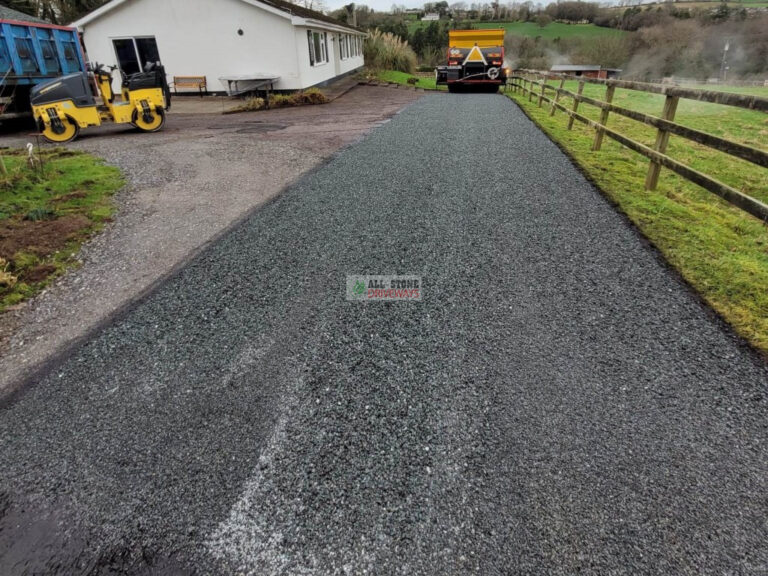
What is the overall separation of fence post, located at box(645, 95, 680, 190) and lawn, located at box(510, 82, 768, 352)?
0.13 m

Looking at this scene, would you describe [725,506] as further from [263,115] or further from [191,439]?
[263,115]

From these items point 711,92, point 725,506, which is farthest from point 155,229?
point 711,92

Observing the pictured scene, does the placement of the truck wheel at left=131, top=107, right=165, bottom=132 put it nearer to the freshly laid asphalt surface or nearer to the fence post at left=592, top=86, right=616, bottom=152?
the freshly laid asphalt surface

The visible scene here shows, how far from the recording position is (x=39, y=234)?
4.34 metres

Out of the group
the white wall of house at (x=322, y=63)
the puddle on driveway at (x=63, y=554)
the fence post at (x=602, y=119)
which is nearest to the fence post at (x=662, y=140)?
the fence post at (x=602, y=119)

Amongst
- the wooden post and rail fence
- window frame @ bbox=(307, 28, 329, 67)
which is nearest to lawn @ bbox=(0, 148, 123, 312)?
the wooden post and rail fence

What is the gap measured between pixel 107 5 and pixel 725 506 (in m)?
23.1

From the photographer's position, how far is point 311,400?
2289 mm

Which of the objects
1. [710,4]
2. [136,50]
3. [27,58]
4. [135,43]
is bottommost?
[27,58]

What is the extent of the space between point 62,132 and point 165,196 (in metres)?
5.65

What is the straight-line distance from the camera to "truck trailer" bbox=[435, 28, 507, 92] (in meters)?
18.8

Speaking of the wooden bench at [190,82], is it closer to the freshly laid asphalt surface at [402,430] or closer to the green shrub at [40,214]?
the green shrub at [40,214]

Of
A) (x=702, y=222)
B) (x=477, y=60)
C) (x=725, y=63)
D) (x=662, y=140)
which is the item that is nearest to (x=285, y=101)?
(x=477, y=60)

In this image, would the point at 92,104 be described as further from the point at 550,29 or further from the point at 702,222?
the point at 550,29
